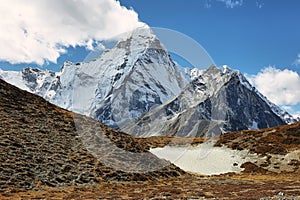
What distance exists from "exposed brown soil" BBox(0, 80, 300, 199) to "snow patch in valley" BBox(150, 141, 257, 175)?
416cm

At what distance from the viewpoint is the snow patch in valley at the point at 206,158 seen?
2763 inches

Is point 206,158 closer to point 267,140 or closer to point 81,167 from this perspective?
point 267,140

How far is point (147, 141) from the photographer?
91.8 metres

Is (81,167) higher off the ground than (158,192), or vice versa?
(81,167)

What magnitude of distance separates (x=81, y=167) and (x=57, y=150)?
4873mm

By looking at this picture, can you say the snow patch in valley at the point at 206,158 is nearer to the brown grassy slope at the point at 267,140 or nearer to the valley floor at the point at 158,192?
the brown grassy slope at the point at 267,140

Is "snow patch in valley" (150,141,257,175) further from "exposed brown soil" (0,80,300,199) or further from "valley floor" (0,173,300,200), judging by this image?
"valley floor" (0,173,300,200)

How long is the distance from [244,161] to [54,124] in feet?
136

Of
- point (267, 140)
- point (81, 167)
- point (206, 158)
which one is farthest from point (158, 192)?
point (267, 140)

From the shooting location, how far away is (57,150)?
47812 mm

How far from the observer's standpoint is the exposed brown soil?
1395 inches

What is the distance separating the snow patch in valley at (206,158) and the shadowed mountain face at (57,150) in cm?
1524

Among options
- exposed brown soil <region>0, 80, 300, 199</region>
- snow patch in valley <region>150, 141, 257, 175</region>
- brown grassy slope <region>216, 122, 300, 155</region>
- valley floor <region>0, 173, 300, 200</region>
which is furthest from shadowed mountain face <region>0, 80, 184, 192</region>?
brown grassy slope <region>216, 122, 300, 155</region>

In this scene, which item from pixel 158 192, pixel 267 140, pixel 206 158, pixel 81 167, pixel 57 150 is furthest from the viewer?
pixel 267 140
